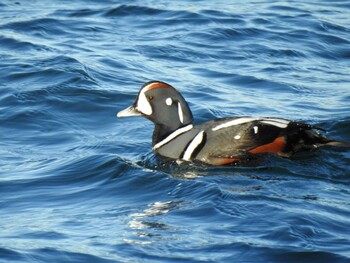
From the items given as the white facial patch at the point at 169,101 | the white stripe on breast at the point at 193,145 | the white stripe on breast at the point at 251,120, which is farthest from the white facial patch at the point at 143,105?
the white stripe on breast at the point at 251,120

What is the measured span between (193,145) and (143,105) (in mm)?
985

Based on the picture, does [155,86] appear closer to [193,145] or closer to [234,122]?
[193,145]

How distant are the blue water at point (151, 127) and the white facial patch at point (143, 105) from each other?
0.55 m

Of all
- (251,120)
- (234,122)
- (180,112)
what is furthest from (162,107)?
(251,120)

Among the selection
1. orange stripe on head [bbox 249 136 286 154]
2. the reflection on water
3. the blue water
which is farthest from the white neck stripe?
the reflection on water

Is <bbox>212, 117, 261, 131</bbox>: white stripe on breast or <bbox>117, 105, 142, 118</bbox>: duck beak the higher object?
<bbox>212, 117, 261, 131</bbox>: white stripe on breast

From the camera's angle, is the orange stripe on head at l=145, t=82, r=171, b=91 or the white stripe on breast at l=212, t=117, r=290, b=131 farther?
the orange stripe on head at l=145, t=82, r=171, b=91

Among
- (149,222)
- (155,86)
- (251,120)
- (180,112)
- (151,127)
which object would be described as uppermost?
(155,86)

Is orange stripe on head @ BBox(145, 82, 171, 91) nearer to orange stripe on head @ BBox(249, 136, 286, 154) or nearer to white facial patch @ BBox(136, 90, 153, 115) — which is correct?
white facial patch @ BBox(136, 90, 153, 115)

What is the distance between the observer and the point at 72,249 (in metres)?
8.38

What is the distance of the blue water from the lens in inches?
336

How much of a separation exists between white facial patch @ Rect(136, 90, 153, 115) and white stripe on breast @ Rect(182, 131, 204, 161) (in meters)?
0.85

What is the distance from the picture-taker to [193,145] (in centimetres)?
1106

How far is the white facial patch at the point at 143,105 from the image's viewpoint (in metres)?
11.7
